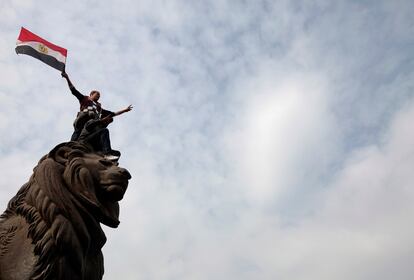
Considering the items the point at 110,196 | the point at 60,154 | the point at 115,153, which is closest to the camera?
the point at 110,196

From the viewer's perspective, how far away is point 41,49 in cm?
1096

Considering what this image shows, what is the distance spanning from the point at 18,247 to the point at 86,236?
1047 millimetres

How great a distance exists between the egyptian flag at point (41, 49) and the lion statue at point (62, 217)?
3.16m

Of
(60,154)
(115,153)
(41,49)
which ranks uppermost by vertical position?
(41,49)

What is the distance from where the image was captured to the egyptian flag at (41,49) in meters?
10.7

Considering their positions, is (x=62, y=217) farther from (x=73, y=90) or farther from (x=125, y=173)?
(x=73, y=90)

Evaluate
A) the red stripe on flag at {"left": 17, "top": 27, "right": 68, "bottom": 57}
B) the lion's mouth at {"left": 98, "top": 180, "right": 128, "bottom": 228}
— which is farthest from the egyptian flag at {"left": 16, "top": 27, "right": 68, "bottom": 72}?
the lion's mouth at {"left": 98, "top": 180, "right": 128, "bottom": 228}

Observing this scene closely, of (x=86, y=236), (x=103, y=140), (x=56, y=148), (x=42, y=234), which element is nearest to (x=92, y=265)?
(x=86, y=236)

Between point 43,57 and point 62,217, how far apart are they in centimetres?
523

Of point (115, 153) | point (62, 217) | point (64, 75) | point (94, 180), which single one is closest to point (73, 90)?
point (64, 75)

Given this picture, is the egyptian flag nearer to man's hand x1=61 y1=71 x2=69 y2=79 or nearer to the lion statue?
man's hand x1=61 y1=71 x2=69 y2=79

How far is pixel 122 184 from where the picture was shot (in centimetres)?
823

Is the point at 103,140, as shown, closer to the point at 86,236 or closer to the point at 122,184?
the point at 122,184

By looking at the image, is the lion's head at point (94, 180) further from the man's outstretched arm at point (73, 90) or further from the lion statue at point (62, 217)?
the man's outstretched arm at point (73, 90)
